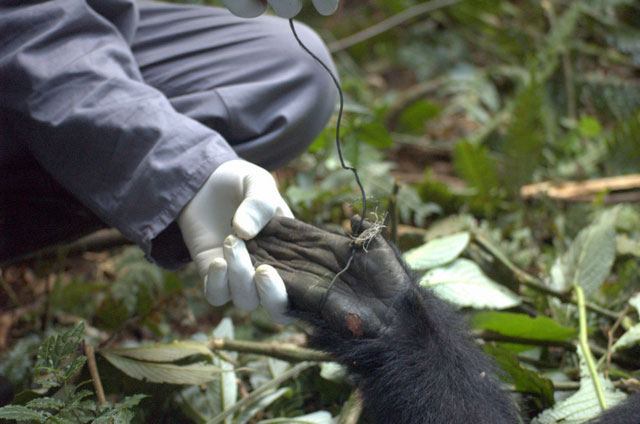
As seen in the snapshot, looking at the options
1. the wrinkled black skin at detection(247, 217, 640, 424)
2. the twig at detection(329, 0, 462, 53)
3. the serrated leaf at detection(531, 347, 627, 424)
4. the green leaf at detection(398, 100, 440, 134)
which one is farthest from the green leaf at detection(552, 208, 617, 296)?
the twig at detection(329, 0, 462, 53)

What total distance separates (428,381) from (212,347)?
0.42 metres

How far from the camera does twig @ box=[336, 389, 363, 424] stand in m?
0.83

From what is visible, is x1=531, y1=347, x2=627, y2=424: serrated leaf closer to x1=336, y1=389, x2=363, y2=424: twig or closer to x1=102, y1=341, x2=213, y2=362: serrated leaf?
x1=336, y1=389, x2=363, y2=424: twig

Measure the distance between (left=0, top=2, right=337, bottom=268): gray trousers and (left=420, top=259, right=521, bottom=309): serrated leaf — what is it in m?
0.39

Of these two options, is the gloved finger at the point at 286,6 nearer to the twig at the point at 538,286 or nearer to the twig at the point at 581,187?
the twig at the point at 538,286

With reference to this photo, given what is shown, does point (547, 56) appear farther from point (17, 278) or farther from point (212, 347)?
point (17, 278)

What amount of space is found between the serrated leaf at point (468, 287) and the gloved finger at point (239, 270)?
0.34 meters

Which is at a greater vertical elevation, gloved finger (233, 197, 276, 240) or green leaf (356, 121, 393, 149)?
gloved finger (233, 197, 276, 240)

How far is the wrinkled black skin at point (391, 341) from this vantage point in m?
0.70

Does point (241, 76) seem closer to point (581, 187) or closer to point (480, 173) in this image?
point (480, 173)

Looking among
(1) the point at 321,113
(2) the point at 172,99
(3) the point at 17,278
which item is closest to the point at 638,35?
(1) the point at 321,113

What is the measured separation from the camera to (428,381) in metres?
0.70

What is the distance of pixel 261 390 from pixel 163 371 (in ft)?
0.53

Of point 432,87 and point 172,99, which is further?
point 432,87
